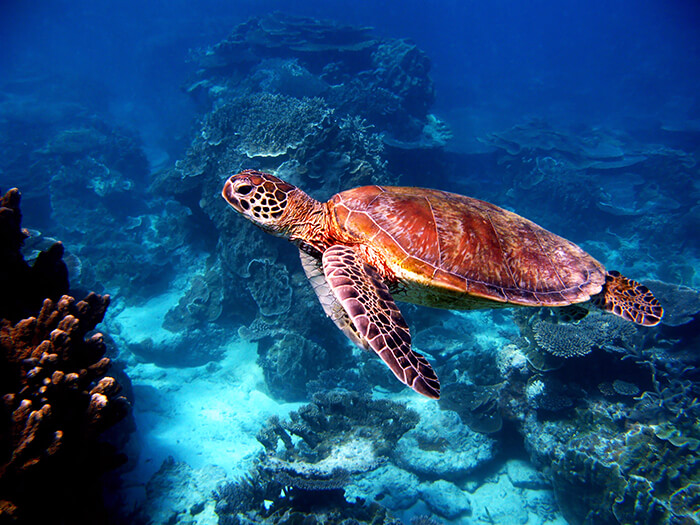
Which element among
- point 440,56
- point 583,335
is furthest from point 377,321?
point 440,56

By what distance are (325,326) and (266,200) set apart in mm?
4612

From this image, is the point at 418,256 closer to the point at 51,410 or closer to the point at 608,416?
the point at 51,410

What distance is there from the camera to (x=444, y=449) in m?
5.81

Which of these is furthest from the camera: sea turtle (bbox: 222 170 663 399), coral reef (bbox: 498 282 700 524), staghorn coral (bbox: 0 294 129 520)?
coral reef (bbox: 498 282 700 524)

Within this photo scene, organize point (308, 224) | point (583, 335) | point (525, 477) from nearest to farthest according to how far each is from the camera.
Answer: point (308, 224)
point (583, 335)
point (525, 477)

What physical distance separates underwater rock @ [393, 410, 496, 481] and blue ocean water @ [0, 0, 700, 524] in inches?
1.6

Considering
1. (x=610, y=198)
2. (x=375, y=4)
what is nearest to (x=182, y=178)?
(x=610, y=198)

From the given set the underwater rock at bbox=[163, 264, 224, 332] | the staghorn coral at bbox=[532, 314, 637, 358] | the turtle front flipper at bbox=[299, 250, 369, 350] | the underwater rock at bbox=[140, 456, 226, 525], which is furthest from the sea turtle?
the underwater rock at bbox=[163, 264, 224, 332]

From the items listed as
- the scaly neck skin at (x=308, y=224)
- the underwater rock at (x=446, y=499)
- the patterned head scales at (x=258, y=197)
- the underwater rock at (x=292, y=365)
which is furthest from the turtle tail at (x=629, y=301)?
the underwater rock at (x=292, y=365)

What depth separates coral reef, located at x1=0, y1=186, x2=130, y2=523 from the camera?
4.94 feet

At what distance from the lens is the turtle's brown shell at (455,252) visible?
2819 millimetres

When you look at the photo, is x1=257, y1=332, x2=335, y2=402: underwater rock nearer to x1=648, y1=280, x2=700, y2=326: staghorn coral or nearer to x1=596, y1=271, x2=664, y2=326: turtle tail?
x1=596, y1=271, x2=664, y2=326: turtle tail

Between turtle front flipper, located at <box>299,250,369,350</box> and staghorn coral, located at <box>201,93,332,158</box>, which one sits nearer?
turtle front flipper, located at <box>299,250,369,350</box>

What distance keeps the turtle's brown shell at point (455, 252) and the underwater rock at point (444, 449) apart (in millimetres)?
4018
